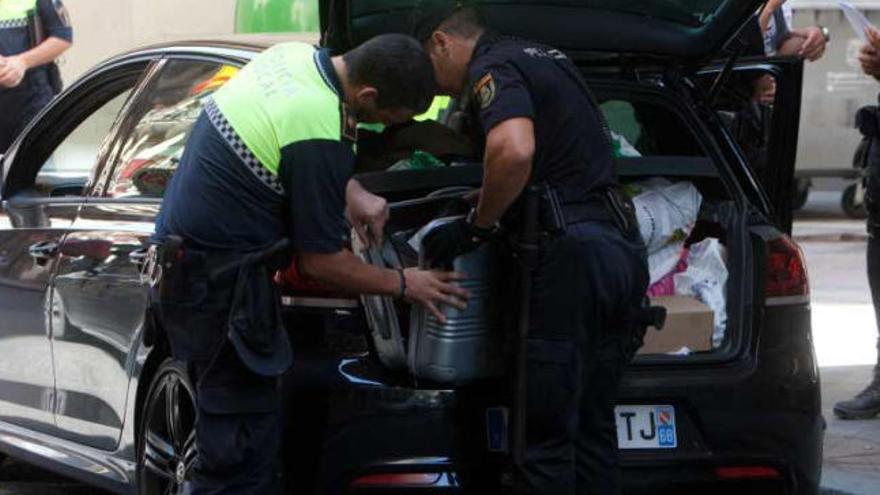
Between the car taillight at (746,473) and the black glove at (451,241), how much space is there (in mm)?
994

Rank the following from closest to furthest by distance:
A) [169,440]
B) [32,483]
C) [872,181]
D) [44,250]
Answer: [169,440] → [44,250] → [32,483] → [872,181]

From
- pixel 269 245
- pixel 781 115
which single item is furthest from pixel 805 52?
pixel 269 245

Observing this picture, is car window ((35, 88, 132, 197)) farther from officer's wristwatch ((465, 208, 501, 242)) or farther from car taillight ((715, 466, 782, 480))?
car taillight ((715, 466, 782, 480))

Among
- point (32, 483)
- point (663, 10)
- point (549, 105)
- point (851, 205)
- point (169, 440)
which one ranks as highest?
point (663, 10)

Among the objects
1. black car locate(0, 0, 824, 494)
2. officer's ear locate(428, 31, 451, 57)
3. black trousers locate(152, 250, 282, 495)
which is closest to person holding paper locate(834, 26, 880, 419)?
black car locate(0, 0, 824, 494)

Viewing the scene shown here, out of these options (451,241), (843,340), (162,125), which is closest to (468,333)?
(451,241)

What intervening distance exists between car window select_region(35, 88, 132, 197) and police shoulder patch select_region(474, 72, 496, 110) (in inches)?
70.9

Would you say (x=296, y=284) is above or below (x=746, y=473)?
above

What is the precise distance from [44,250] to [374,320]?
1694 mm

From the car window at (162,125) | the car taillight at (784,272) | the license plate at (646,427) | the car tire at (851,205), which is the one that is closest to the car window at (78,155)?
the car window at (162,125)

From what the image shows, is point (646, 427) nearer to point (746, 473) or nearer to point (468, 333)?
point (746, 473)

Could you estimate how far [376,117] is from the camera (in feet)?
14.2

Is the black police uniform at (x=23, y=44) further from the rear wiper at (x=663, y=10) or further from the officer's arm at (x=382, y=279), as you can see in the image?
the officer's arm at (x=382, y=279)

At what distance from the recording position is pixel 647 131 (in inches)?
222
